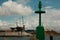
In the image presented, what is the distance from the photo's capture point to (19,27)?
58.0 meters

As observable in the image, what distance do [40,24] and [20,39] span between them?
Result: 4073 centimetres

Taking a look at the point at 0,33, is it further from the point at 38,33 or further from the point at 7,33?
the point at 38,33

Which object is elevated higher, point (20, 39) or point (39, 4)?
point (39, 4)

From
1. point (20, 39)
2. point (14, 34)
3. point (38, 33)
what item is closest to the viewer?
point (38, 33)

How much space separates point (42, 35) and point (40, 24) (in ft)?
3.36

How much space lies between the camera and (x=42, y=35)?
14.8 meters

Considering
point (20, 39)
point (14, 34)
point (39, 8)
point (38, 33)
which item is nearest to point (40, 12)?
point (39, 8)

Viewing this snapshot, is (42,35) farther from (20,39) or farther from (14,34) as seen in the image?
(14,34)

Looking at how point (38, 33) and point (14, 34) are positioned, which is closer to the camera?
point (38, 33)

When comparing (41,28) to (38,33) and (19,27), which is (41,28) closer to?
(38,33)

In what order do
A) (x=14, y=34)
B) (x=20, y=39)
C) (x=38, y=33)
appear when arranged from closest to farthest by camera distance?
1. (x=38, y=33)
2. (x=20, y=39)
3. (x=14, y=34)

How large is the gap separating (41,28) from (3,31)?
55.2 meters

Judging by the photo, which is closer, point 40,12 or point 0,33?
point 40,12

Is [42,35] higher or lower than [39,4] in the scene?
lower
